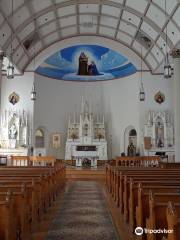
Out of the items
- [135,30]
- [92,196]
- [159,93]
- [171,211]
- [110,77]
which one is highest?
[135,30]

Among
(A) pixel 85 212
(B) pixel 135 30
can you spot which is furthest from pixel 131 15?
(A) pixel 85 212

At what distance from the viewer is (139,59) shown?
21188mm

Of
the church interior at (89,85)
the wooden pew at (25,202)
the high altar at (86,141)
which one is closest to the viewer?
the wooden pew at (25,202)

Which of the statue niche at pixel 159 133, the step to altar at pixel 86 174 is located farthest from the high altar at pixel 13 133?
the statue niche at pixel 159 133

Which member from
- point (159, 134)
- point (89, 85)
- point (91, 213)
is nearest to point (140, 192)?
point (91, 213)

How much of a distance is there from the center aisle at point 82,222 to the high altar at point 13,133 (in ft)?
40.0

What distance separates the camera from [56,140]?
73.0 ft

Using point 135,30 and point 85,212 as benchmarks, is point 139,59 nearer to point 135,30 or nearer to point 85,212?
point 135,30

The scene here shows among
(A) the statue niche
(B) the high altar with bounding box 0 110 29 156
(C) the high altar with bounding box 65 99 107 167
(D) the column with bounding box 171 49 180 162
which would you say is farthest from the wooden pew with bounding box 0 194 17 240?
(A) the statue niche

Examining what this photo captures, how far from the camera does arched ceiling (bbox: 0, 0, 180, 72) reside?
15.3 meters

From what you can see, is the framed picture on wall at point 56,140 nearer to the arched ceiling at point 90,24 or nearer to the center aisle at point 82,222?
the arched ceiling at point 90,24

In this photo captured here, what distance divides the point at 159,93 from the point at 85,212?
15.7 meters

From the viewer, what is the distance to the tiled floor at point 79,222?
4879 millimetres

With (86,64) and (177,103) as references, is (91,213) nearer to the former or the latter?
(177,103)
